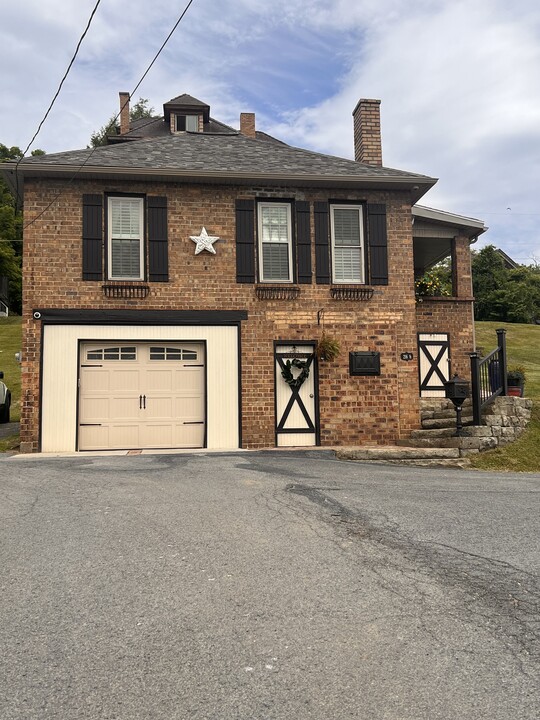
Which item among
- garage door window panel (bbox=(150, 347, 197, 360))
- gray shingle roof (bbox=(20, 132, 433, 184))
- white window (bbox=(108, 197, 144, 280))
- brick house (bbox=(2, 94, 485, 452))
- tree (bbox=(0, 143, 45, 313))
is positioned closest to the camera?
brick house (bbox=(2, 94, 485, 452))

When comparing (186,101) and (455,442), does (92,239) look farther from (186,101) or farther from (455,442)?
(186,101)

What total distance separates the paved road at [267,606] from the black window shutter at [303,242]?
6906 mm

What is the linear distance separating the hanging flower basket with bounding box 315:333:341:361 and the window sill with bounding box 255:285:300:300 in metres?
1.12

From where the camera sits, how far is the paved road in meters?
2.77

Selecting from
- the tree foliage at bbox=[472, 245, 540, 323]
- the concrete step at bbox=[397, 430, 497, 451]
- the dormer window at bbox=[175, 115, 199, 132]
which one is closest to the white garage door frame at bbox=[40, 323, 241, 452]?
the concrete step at bbox=[397, 430, 497, 451]

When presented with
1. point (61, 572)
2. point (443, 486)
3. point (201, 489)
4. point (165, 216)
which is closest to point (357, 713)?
point (61, 572)

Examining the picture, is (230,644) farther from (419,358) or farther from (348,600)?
(419,358)

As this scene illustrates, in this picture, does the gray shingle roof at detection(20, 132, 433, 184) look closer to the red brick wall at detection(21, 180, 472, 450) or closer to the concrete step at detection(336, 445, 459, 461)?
the red brick wall at detection(21, 180, 472, 450)

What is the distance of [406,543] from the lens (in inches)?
209

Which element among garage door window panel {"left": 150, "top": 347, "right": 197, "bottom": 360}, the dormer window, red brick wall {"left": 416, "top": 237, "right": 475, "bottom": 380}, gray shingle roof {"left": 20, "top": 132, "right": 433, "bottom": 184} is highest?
the dormer window

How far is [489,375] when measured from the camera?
12938 millimetres

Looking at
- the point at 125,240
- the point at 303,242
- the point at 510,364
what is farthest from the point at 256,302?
the point at 510,364

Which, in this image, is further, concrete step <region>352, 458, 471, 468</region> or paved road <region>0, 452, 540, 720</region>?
concrete step <region>352, 458, 471, 468</region>

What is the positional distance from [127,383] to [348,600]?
32.1 ft
